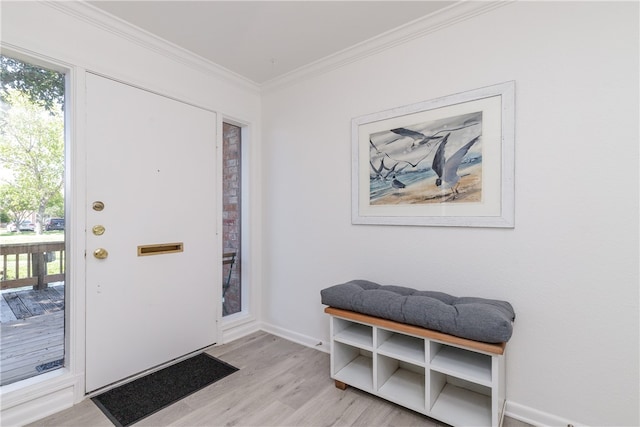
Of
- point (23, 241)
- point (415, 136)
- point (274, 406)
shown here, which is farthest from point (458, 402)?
point (23, 241)

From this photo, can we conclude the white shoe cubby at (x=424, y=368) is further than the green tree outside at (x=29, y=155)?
No

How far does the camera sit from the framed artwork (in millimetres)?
1811

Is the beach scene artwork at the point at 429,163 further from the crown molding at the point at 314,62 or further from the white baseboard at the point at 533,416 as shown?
the white baseboard at the point at 533,416

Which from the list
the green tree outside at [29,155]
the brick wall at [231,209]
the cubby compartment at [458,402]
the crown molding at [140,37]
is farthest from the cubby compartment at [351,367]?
the crown molding at [140,37]

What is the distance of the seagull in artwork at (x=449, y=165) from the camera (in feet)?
6.33

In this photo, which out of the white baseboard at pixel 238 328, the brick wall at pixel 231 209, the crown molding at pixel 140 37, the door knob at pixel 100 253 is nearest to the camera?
the crown molding at pixel 140 37

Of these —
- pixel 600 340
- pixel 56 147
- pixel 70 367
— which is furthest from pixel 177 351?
pixel 600 340

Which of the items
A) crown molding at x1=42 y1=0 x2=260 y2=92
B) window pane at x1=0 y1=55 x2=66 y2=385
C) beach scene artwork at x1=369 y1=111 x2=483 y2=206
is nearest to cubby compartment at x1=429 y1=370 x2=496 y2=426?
beach scene artwork at x1=369 y1=111 x2=483 y2=206

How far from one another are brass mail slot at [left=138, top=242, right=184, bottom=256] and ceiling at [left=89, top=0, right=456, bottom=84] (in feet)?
5.17

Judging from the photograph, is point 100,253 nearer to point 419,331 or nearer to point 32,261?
point 32,261

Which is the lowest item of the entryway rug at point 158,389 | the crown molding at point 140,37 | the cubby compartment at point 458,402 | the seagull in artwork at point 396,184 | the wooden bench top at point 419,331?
the entryway rug at point 158,389

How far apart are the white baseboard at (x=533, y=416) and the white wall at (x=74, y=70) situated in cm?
266

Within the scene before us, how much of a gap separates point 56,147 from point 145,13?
1.05 metres

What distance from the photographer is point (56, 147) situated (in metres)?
1.93
